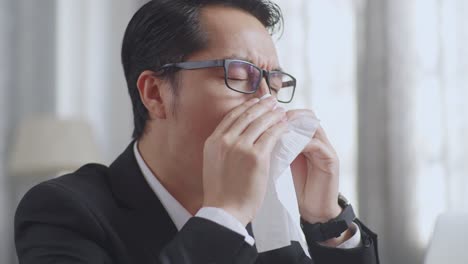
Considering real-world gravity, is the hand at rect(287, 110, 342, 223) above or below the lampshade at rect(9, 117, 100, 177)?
above

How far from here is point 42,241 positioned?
127 centimetres

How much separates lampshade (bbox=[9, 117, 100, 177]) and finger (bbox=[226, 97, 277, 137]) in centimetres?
195

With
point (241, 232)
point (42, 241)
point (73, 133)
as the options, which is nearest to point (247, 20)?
point (241, 232)

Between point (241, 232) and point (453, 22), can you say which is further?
point (453, 22)

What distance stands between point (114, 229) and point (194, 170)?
23 cm

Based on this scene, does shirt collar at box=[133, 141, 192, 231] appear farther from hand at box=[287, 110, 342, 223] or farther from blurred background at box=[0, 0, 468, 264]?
blurred background at box=[0, 0, 468, 264]

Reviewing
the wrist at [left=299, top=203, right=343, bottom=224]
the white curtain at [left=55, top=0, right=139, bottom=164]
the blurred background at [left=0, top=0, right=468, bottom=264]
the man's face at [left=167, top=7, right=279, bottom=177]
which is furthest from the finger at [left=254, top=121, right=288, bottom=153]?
the white curtain at [left=55, top=0, right=139, bottom=164]

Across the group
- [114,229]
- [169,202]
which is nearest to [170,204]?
[169,202]

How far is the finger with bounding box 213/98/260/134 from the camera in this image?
1293mm

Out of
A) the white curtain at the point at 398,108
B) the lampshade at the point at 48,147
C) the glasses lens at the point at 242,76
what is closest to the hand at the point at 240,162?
the glasses lens at the point at 242,76

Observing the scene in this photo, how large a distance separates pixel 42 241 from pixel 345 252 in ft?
2.38

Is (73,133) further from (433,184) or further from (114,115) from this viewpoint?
(433,184)

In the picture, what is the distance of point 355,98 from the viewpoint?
2.92m

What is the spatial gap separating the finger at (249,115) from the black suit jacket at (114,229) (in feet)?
0.69
